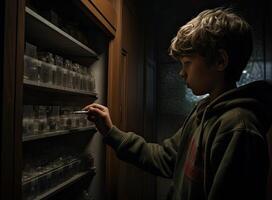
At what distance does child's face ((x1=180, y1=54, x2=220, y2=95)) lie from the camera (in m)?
1.11

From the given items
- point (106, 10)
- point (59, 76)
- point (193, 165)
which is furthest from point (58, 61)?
point (193, 165)

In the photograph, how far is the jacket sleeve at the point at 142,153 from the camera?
145 cm

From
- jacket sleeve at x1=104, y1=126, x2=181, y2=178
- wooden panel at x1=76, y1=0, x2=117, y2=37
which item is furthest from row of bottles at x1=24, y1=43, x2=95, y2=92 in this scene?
jacket sleeve at x1=104, y1=126, x2=181, y2=178

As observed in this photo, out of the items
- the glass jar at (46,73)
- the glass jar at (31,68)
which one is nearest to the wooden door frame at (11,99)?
the glass jar at (31,68)

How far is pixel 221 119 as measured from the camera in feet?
3.19

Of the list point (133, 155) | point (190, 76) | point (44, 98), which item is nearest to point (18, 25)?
point (190, 76)

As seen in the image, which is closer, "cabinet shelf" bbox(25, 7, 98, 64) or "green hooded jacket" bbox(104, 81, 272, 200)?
"green hooded jacket" bbox(104, 81, 272, 200)

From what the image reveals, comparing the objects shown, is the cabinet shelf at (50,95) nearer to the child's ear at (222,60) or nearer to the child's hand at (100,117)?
the child's hand at (100,117)

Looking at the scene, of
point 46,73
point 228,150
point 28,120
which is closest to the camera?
point 228,150

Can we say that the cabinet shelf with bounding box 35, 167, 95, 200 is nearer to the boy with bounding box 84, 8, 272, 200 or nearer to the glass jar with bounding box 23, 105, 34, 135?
the glass jar with bounding box 23, 105, 34, 135

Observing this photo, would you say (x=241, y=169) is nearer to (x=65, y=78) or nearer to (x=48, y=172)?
(x=48, y=172)

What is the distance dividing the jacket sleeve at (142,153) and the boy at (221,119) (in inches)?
9.8

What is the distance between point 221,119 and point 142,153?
589mm

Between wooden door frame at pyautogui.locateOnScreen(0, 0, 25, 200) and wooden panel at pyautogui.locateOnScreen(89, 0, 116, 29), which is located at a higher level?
wooden panel at pyautogui.locateOnScreen(89, 0, 116, 29)
